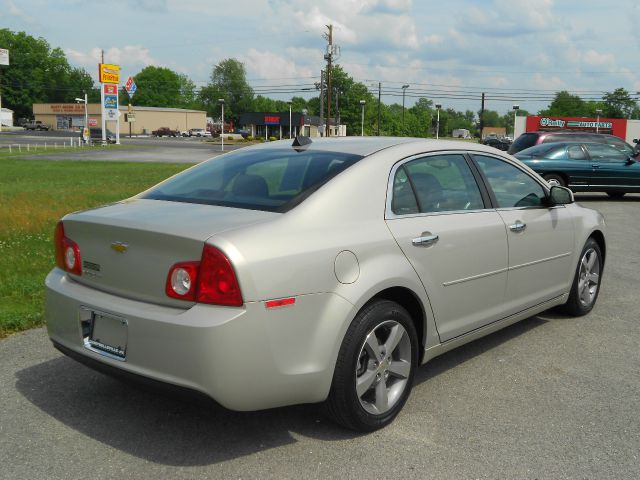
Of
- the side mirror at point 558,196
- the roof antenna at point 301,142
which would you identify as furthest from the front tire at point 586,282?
the roof antenna at point 301,142

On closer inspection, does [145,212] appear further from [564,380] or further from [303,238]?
[564,380]

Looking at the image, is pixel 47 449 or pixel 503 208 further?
pixel 503 208

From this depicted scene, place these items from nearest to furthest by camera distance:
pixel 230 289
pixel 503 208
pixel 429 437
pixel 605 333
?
pixel 230 289 < pixel 429 437 < pixel 503 208 < pixel 605 333

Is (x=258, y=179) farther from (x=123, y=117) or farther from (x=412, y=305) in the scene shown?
(x=123, y=117)

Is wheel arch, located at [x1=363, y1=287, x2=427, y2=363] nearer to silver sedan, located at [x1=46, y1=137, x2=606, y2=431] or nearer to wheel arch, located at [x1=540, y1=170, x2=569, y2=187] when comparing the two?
silver sedan, located at [x1=46, y1=137, x2=606, y2=431]

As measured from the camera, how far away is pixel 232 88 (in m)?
152

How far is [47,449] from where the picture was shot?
3314 mm

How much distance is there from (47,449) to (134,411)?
573 mm

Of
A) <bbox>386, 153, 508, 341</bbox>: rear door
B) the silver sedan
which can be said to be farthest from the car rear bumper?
<bbox>386, 153, 508, 341</bbox>: rear door

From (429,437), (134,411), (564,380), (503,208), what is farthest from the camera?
(503,208)

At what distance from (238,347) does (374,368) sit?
94 centimetres

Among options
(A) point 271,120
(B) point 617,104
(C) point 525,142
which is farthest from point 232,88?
(C) point 525,142

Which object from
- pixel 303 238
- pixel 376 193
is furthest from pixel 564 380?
pixel 303 238

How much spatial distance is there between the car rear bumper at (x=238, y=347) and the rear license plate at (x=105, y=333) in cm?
3
